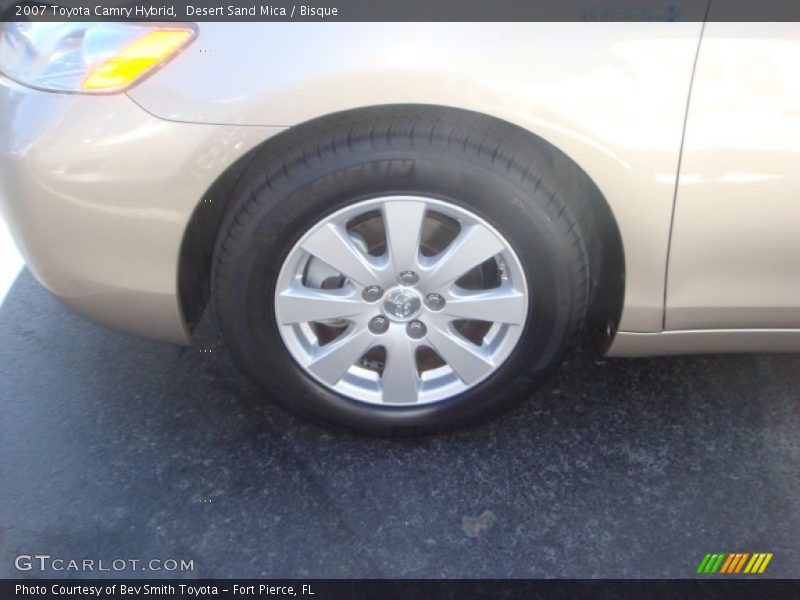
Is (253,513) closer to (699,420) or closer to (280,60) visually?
(280,60)

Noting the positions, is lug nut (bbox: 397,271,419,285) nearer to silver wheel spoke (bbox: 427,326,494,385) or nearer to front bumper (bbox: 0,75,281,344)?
silver wheel spoke (bbox: 427,326,494,385)

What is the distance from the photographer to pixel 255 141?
1786 millimetres

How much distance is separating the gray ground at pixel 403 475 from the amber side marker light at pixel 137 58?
3.02 ft

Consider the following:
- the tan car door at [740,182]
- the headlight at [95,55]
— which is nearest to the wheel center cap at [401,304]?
the tan car door at [740,182]

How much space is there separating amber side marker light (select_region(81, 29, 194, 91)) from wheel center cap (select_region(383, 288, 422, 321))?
0.71 metres

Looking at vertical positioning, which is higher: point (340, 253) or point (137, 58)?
point (137, 58)

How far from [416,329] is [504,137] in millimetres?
503

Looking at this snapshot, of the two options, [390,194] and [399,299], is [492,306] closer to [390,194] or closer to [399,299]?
[399,299]

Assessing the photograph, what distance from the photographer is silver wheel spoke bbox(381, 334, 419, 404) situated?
206 cm

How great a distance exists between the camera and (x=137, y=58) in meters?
1.78

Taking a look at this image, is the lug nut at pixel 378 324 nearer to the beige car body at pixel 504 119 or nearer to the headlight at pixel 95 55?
the beige car body at pixel 504 119

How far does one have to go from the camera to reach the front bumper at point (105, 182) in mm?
1789

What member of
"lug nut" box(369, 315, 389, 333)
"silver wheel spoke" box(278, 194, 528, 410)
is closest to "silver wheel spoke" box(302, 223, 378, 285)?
"silver wheel spoke" box(278, 194, 528, 410)

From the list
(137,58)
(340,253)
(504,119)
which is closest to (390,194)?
(340,253)
